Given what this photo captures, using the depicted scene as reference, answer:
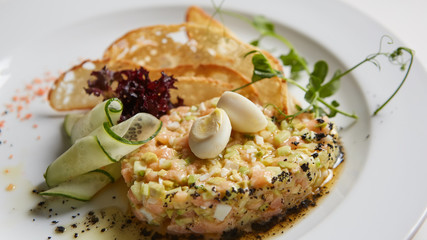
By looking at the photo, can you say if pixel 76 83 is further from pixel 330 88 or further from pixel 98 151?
pixel 330 88

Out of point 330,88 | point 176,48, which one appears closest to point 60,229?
point 176,48

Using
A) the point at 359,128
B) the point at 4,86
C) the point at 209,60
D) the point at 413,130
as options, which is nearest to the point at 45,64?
the point at 4,86

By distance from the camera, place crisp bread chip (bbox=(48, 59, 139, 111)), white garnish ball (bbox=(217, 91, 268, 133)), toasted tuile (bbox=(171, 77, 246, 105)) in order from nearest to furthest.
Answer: white garnish ball (bbox=(217, 91, 268, 133))
toasted tuile (bbox=(171, 77, 246, 105))
crisp bread chip (bbox=(48, 59, 139, 111))

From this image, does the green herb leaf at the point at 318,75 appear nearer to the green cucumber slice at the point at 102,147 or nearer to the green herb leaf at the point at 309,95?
the green herb leaf at the point at 309,95

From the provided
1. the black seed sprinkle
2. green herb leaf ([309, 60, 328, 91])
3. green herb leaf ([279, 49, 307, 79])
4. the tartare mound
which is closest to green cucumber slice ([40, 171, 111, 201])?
the black seed sprinkle

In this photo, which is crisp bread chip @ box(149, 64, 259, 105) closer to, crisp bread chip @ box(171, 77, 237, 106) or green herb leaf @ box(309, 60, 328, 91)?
crisp bread chip @ box(171, 77, 237, 106)

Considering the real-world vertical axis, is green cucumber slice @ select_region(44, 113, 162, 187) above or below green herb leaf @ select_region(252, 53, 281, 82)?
below
